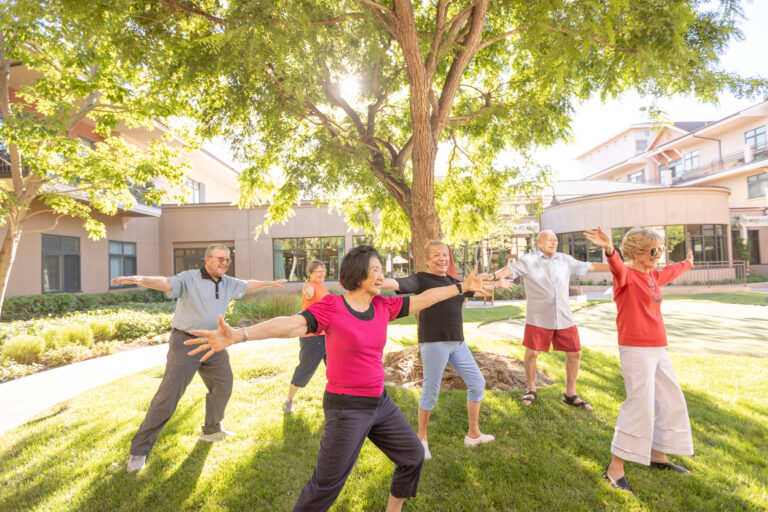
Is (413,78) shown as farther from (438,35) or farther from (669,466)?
(669,466)

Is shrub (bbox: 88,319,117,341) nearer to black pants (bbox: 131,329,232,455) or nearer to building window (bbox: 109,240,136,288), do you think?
black pants (bbox: 131,329,232,455)

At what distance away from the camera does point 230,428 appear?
4.67 metres

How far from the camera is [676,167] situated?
133ft

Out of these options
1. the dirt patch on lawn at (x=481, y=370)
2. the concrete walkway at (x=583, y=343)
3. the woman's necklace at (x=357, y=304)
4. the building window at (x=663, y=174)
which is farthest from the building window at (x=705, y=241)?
the woman's necklace at (x=357, y=304)

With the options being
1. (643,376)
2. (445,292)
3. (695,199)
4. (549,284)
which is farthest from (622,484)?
(695,199)

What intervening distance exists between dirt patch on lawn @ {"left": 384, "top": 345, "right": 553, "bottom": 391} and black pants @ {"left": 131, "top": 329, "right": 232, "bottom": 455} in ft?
8.05

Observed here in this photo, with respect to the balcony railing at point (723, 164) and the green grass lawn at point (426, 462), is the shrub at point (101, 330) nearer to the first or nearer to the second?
the green grass lawn at point (426, 462)

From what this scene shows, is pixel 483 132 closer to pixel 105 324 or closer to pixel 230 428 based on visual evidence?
pixel 230 428

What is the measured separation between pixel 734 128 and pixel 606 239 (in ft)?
138

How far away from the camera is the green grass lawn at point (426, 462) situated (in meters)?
3.20

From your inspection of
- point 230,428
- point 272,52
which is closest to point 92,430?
point 230,428

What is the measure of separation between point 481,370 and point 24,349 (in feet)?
28.5

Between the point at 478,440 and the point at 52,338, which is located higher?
the point at 52,338

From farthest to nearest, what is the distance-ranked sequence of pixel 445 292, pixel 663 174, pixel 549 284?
pixel 663 174 < pixel 549 284 < pixel 445 292
